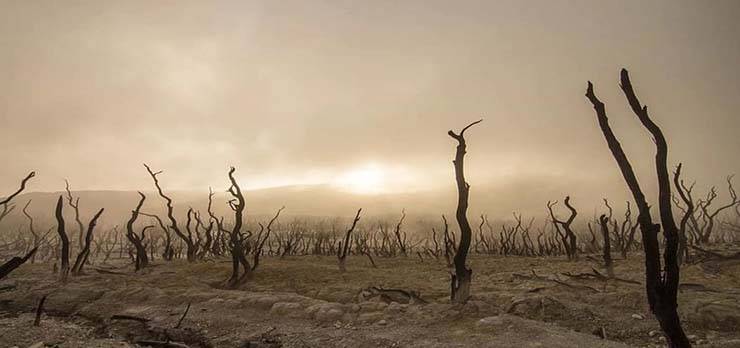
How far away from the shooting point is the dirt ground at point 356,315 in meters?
7.63

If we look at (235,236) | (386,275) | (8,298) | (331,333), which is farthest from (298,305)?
(8,298)

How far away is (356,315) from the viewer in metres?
9.14

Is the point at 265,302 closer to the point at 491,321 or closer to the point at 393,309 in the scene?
Answer: the point at 393,309

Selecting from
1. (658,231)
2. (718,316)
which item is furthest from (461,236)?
(718,316)

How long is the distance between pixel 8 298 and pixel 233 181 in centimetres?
744

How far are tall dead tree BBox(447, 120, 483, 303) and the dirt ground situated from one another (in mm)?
463

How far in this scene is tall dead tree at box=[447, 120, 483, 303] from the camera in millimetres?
9367

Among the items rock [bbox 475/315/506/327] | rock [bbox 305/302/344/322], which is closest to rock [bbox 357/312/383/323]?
rock [bbox 305/302/344/322]

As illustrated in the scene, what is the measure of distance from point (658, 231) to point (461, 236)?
15.0 ft

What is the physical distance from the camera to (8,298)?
1198 centimetres

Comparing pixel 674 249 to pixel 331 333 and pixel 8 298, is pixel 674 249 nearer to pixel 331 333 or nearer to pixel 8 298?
pixel 331 333

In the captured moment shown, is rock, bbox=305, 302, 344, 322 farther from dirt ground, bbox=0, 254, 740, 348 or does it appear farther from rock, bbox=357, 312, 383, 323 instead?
rock, bbox=357, 312, 383, 323

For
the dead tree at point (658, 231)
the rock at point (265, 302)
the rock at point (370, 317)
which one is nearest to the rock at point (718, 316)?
the dead tree at point (658, 231)

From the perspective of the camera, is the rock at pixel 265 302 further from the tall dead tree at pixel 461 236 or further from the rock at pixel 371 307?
the tall dead tree at pixel 461 236
